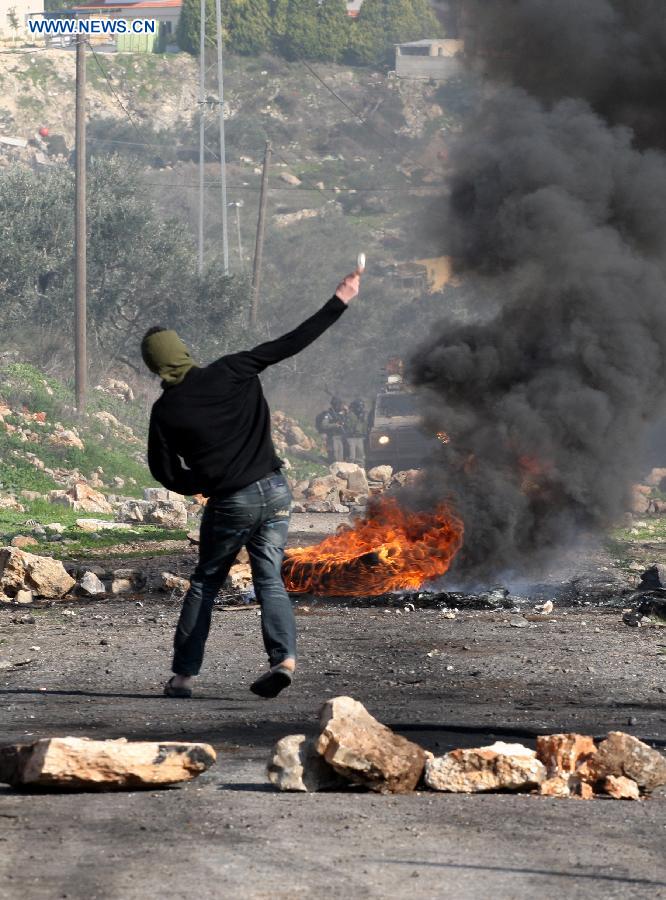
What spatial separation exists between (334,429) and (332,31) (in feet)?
179

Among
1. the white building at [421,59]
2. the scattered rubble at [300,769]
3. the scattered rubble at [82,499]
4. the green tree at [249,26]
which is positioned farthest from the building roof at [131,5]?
the scattered rubble at [300,769]

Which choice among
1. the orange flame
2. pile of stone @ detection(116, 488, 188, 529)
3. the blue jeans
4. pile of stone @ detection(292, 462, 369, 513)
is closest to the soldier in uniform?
pile of stone @ detection(292, 462, 369, 513)

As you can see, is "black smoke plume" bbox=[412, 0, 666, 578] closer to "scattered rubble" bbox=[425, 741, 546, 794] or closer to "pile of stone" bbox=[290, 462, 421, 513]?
"scattered rubble" bbox=[425, 741, 546, 794]

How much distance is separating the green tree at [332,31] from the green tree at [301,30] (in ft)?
0.99

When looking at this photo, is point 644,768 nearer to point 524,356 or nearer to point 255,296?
point 524,356

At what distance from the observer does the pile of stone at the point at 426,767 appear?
448cm

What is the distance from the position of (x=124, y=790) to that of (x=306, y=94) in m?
83.1

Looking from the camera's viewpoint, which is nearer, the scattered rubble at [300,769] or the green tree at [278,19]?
the scattered rubble at [300,769]

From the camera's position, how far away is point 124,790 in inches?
176

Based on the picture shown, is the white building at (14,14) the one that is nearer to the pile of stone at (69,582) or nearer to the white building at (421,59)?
the white building at (421,59)

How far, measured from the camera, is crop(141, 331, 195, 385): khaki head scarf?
633 cm

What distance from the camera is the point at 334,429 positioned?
38.0 m

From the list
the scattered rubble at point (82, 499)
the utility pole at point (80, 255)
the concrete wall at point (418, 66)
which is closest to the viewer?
the scattered rubble at point (82, 499)

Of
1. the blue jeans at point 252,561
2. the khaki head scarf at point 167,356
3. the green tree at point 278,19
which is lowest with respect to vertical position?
the blue jeans at point 252,561
